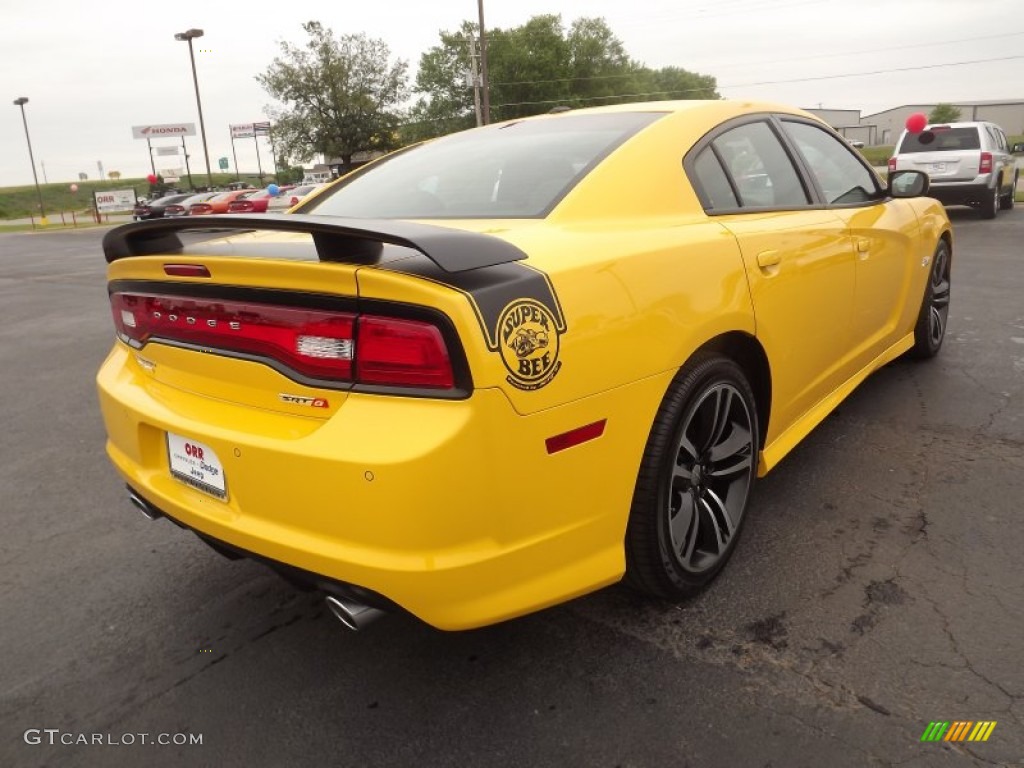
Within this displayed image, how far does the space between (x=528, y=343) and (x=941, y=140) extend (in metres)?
14.8

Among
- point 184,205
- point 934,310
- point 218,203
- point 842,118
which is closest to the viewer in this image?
point 934,310

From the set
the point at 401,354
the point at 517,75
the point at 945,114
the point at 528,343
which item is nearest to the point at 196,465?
the point at 401,354

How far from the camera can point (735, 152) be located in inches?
113

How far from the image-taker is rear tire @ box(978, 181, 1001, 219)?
13.2 meters

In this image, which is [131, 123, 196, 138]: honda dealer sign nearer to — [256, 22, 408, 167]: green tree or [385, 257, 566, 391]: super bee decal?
[256, 22, 408, 167]: green tree

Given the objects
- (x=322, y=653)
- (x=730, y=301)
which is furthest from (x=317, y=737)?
(x=730, y=301)

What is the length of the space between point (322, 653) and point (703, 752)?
1.10 meters

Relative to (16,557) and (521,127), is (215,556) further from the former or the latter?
(521,127)

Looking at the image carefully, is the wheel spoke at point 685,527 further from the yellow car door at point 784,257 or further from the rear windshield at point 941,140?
the rear windshield at point 941,140

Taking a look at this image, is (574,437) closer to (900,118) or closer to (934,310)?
(934,310)

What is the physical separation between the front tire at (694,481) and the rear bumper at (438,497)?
0.11 meters

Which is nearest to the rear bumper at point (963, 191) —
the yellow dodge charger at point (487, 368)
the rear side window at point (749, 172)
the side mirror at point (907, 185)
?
the side mirror at point (907, 185)

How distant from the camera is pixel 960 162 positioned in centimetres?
1300

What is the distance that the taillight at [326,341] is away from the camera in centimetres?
169
